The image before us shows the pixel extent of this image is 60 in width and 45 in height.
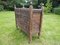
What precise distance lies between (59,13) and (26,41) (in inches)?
276

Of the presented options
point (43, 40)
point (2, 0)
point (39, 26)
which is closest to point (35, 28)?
point (39, 26)

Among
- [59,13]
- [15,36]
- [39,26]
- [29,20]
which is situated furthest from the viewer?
[59,13]

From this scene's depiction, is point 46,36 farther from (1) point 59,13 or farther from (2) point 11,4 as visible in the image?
(2) point 11,4

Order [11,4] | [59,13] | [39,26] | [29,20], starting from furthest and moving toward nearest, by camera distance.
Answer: [11,4], [59,13], [39,26], [29,20]

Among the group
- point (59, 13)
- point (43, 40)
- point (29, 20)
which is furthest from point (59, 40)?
point (59, 13)

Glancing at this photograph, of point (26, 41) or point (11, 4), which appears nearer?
point (26, 41)

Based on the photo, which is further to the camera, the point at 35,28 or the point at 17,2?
the point at 17,2

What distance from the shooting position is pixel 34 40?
5.12 meters

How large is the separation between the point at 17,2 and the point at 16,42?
882 cm

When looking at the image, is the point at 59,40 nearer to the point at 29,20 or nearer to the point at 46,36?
the point at 46,36

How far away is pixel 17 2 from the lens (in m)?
13.5

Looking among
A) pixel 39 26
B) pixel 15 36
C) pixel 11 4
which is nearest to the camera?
pixel 39 26

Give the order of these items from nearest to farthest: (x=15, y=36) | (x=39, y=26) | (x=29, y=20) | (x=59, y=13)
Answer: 1. (x=29, y=20)
2. (x=39, y=26)
3. (x=15, y=36)
4. (x=59, y=13)

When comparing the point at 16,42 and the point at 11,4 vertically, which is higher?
the point at 11,4
